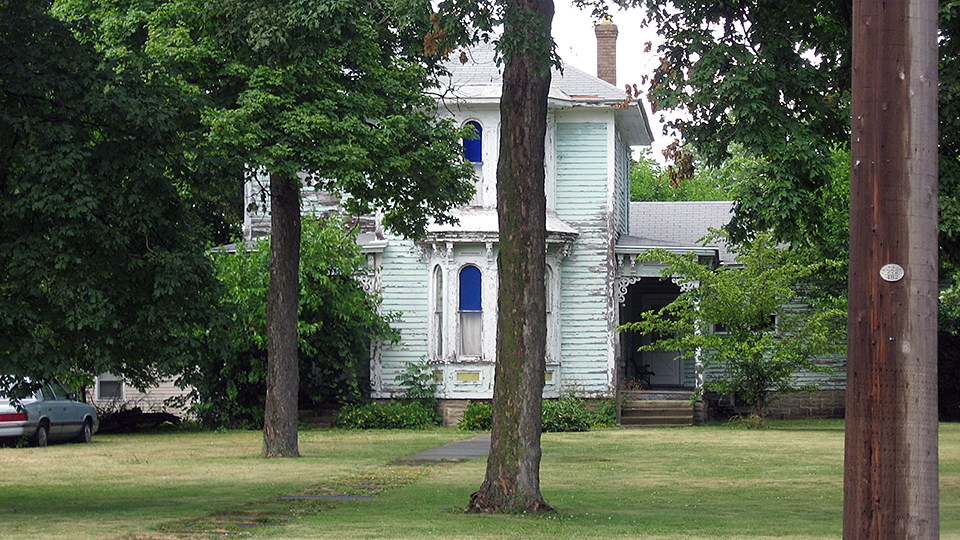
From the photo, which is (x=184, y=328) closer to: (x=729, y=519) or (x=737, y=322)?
(x=729, y=519)

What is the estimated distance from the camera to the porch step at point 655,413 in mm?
29219

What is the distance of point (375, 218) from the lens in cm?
3014

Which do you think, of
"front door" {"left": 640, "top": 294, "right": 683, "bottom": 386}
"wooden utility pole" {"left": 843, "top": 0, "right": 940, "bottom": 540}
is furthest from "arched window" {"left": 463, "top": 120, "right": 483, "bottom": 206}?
"wooden utility pole" {"left": 843, "top": 0, "right": 940, "bottom": 540}

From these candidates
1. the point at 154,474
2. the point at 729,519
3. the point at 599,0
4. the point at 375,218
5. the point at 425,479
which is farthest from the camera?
the point at 375,218

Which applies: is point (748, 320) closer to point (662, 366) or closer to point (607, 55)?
point (662, 366)

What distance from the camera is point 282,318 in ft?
65.1

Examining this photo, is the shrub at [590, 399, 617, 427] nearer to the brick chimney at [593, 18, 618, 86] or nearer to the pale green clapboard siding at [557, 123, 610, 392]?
the pale green clapboard siding at [557, 123, 610, 392]

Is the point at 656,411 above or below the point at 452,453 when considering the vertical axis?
above

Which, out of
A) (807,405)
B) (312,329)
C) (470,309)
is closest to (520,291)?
(312,329)

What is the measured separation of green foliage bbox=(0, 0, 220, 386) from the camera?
11.2 metres

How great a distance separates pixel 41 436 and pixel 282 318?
7931 millimetres

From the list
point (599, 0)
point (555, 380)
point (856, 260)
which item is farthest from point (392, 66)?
point (856, 260)

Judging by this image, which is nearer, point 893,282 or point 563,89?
point 893,282

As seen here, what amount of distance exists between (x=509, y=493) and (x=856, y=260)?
22.6ft
